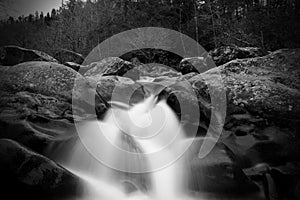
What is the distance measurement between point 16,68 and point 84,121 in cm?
257

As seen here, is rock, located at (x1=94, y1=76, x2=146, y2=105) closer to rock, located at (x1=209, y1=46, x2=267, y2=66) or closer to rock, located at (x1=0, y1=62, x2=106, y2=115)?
rock, located at (x1=0, y1=62, x2=106, y2=115)

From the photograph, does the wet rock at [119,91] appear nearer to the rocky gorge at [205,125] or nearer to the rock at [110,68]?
the rocky gorge at [205,125]

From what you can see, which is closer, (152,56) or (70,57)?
(70,57)

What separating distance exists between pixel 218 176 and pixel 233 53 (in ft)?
23.0

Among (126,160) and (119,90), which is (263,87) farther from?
(119,90)

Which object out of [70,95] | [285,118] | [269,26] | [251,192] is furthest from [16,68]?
[269,26]

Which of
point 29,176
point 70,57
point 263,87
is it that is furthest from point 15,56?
point 263,87

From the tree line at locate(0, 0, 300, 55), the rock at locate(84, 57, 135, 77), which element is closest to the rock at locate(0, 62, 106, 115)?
the rock at locate(84, 57, 135, 77)

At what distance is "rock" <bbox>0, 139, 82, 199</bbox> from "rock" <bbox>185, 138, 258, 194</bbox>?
2085 mm

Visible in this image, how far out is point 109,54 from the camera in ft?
56.7

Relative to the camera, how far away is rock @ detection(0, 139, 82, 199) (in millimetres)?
3543

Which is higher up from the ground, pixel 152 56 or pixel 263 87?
pixel 152 56

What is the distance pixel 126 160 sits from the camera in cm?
465

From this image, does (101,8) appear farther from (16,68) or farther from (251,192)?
(251,192)
